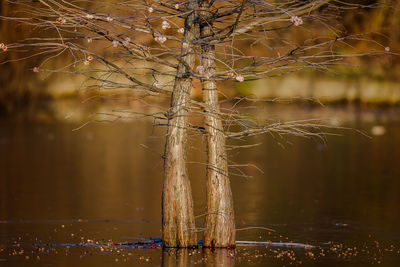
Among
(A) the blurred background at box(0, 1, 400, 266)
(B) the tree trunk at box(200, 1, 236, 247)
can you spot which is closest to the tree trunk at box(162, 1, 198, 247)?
(B) the tree trunk at box(200, 1, 236, 247)

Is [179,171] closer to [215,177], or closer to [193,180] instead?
[215,177]

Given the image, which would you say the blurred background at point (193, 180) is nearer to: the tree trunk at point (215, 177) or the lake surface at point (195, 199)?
the lake surface at point (195, 199)

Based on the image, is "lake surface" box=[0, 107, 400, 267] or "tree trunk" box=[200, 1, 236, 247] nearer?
"lake surface" box=[0, 107, 400, 267]

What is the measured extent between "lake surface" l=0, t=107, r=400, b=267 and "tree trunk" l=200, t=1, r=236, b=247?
12.7 inches

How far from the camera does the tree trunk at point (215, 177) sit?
1104 centimetres

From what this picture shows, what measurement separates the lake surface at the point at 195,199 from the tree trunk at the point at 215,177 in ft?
1.06

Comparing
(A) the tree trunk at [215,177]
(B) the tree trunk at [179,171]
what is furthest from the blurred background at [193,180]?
(A) the tree trunk at [215,177]

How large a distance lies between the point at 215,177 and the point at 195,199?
5338 millimetres

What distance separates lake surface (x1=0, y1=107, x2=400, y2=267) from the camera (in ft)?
35.4

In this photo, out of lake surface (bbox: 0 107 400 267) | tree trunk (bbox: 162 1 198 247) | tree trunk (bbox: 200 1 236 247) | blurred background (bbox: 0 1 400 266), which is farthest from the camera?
blurred background (bbox: 0 1 400 266)

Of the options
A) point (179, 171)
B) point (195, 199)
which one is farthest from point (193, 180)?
point (179, 171)

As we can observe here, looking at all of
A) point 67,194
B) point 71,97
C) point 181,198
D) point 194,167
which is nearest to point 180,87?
point 181,198

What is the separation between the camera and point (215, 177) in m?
11.1

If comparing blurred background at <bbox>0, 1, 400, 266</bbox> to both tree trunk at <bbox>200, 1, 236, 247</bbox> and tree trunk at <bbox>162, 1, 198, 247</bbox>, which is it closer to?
tree trunk at <bbox>162, 1, 198, 247</bbox>
